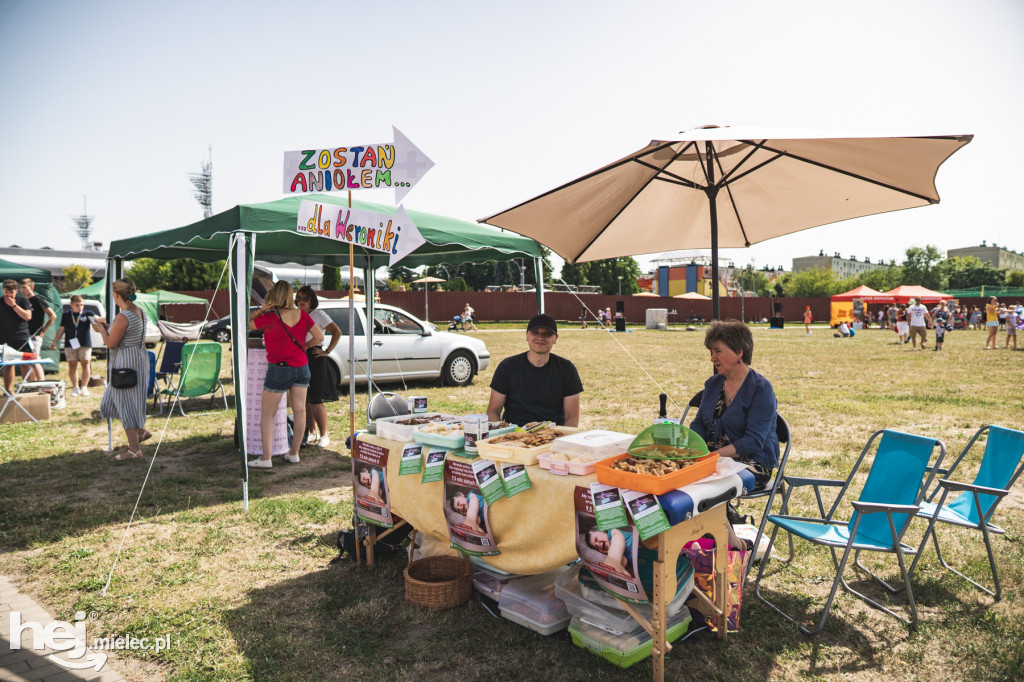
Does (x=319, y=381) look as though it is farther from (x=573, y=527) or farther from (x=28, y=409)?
(x=28, y=409)

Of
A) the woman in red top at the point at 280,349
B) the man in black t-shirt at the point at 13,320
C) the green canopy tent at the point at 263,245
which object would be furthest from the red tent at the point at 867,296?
the man in black t-shirt at the point at 13,320

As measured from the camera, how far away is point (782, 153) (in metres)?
4.01

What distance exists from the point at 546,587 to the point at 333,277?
3492 cm

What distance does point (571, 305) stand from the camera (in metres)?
44.4

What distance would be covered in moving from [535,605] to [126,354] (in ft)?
15.8

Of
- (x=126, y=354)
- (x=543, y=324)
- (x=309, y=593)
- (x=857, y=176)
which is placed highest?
(x=857, y=176)

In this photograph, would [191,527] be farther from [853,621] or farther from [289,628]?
[853,621]

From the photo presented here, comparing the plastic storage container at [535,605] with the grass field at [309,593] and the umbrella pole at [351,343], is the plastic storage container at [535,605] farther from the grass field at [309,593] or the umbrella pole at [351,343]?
the umbrella pole at [351,343]

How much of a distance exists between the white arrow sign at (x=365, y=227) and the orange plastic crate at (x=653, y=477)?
2107 millimetres

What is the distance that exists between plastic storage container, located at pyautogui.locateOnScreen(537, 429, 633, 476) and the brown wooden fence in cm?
3304

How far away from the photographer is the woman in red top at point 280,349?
5.68 meters

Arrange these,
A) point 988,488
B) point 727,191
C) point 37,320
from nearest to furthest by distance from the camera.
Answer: point 988,488, point 727,191, point 37,320

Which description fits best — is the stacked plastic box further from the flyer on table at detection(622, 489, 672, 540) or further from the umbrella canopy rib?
the umbrella canopy rib

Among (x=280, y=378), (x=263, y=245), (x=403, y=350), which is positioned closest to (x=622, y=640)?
(x=280, y=378)
